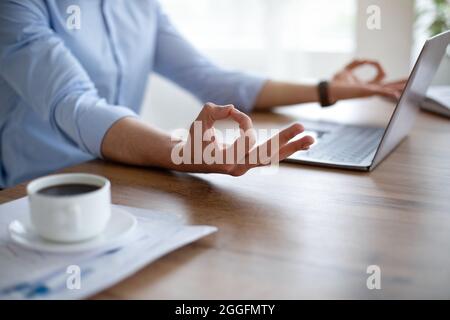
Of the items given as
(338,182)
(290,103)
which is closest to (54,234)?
(338,182)

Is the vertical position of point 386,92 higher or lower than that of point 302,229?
higher

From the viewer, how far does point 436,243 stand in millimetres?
702

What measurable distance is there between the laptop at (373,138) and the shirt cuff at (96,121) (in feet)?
1.05

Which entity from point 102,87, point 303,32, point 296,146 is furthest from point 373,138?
point 303,32

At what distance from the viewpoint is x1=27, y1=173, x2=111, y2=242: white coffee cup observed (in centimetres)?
61

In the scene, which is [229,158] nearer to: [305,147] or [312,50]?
[305,147]

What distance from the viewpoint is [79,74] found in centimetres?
108

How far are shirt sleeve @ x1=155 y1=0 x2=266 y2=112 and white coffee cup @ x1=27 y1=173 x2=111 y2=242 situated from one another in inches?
35.2

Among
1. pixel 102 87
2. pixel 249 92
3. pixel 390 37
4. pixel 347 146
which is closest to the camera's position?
pixel 347 146

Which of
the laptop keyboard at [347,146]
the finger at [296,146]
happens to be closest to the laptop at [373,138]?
the laptop keyboard at [347,146]

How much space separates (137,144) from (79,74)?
21cm

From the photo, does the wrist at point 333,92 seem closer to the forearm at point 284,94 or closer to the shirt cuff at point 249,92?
the forearm at point 284,94

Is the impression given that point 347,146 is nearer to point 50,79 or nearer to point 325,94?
point 325,94
